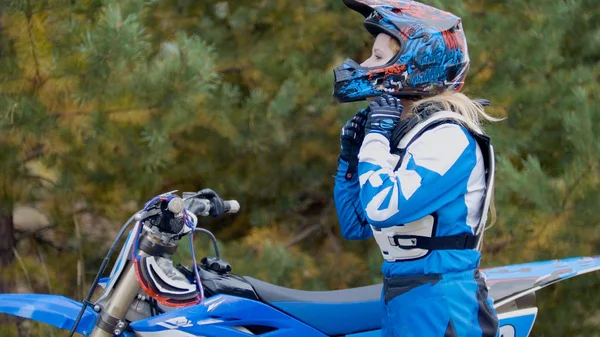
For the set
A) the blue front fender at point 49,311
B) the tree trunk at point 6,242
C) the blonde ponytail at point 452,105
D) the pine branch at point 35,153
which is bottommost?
the tree trunk at point 6,242

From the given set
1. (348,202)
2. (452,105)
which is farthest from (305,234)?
(452,105)

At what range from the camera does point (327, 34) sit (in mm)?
3844

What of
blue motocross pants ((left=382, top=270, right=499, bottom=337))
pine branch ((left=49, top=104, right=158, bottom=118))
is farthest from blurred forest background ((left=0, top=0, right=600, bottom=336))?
blue motocross pants ((left=382, top=270, right=499, bottom=337))

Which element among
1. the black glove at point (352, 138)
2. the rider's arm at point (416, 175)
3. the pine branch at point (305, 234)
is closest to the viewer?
the rider's arm at point (416, 175)

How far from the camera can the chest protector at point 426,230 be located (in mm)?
2080

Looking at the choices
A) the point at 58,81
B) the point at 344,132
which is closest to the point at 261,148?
the point at 58,81

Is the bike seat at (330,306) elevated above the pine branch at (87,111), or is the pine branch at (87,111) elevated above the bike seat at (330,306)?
the pine branch at (87,111)

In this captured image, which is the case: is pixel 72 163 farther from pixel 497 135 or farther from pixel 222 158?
pixel 497 135

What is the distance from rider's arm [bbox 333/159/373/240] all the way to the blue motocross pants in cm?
31

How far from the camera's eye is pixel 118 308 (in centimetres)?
199

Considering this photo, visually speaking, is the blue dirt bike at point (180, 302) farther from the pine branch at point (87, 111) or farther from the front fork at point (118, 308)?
the pine branch at point (87, 111)

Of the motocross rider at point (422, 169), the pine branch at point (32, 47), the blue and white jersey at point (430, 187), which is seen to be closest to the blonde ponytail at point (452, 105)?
the motocross rider at point (422, 169)

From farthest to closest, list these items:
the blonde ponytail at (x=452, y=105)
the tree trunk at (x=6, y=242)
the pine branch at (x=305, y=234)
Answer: the pine branch at (x=305, y=234)
the tree trunk at (x=6, y=242)
the blonde ponytail at (x=452, y=105)

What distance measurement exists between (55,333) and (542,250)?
2104 millimetres
